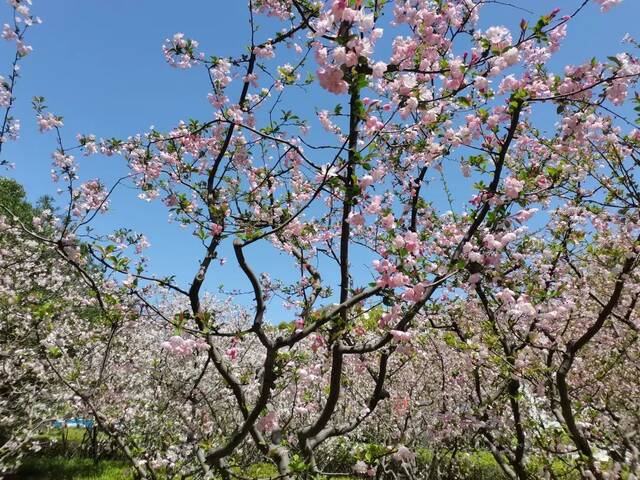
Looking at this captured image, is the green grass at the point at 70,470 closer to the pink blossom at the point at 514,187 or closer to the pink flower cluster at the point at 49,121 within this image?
the pink flower cluster at the point at 49,121

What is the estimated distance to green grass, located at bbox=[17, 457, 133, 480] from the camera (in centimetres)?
983

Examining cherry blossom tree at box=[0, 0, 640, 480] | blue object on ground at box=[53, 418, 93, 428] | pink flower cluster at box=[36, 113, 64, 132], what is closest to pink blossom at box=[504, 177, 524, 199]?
cherry blossom tree at box=[0, 0, 640, 480]

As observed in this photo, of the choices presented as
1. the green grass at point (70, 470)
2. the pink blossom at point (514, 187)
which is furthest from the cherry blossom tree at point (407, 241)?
the green grass at point (70, 470)

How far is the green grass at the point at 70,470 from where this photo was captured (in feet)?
32.2

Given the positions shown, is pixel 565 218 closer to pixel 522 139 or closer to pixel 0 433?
pixel 522 139

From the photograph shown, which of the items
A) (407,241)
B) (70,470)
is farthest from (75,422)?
(407,241)

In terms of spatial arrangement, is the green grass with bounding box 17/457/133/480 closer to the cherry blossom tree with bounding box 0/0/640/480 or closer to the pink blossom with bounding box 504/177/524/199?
the cherry blossom tree with bounding box 0/0/640/480

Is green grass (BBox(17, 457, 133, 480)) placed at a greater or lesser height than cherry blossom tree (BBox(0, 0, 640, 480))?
lesser

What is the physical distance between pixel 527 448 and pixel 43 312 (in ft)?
19.8

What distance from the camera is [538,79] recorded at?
404 cm

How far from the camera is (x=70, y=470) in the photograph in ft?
35.3

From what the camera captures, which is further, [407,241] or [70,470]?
[70,470]

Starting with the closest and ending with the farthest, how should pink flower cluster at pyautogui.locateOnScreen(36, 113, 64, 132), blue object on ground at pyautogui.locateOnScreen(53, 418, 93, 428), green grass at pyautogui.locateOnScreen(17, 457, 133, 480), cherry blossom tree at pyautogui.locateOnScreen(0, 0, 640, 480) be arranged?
1. cherry blossom tree at pyautogui.locateOnScreen(0, 0, 640, 480)
2. pink flower cluster at pyautogui.locateOnScreen(36, 113, 64, 132)
3. blue object on ground at pyautogui.locateOnScreen(53, 418, 93, 428)
4. green grass at pyautogui.locateOnScreen(17, 457, 133, 480)

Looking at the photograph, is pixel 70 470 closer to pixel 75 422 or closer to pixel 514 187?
pixel 75 422
